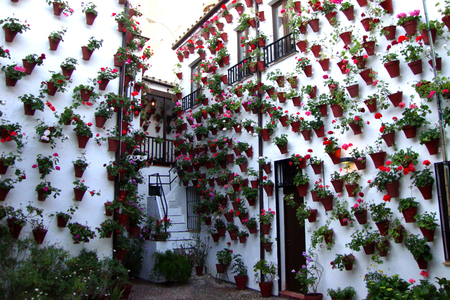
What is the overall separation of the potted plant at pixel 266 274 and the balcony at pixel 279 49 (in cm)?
448

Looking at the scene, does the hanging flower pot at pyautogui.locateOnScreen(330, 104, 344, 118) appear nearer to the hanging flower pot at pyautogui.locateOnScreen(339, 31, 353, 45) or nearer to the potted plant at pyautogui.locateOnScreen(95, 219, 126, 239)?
the hanging flower pot at pyautogui.locateOnScreen(339, 31, 353, 45)

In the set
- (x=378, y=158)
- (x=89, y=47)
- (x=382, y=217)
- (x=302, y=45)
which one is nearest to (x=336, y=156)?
(x=378, y=158)

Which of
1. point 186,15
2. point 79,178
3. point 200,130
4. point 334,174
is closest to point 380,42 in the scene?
point 334,174

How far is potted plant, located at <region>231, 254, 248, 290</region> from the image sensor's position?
845 cm

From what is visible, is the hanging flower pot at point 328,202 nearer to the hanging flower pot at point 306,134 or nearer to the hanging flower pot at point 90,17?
the hanging flower pot at point 306,134

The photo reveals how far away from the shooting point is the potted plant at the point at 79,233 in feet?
23.5

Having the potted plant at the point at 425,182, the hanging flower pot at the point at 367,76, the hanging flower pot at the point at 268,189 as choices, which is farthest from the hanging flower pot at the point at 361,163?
the hanging flower pot at the point at 268,189

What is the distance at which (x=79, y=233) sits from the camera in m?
7.19

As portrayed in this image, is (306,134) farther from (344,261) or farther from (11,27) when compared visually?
(11,27)

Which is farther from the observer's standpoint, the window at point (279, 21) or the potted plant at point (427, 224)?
the window at point (279, 21)

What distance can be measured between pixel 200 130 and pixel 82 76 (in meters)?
3.53

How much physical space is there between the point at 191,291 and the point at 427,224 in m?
5.23

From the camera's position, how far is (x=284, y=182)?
318 inches

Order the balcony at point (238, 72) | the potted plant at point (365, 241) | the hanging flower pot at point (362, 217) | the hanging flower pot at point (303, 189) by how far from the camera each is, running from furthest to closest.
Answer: the balcony at point (238, 72), the hanging flower pot at point (303, 189), the hanging flower pot at point (362, 217), the potted plant at point (365, 241)
